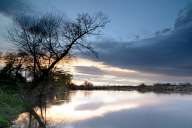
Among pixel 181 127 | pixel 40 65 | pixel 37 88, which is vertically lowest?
pixel 181 127

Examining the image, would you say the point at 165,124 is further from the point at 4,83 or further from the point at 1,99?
the point at 4,83

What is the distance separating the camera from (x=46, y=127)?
44.1 feet

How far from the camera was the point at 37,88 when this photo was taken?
3269 cm

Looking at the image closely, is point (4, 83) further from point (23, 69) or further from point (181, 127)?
point (181, 127)

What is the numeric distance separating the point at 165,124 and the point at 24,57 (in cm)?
2176

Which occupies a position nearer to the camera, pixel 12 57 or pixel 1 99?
pixel 1 99

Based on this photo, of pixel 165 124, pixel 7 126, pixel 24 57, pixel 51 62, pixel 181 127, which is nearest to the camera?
pixel 7 126

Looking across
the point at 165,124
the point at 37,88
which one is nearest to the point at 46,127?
the point at 165,124

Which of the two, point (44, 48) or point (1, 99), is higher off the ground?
point (44, 48)

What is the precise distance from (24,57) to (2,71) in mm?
4804

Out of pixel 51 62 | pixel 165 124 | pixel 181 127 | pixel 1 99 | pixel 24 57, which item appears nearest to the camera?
pixel 181 127

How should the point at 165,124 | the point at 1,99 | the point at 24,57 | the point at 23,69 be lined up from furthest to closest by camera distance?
the point at 23,69 < the point at 24,57 < the point at 1,99 < the point at 165,124

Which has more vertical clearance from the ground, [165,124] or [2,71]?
[2,71]

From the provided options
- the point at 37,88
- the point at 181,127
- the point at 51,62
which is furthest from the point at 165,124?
the point at 37,88
